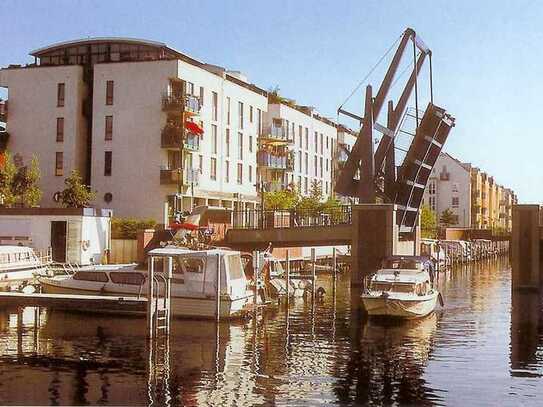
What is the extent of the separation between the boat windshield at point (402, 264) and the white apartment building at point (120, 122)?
20.9m

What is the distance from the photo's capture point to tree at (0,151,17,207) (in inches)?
2244

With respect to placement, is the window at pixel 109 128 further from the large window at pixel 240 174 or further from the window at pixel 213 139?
the large window at pixel 240 174

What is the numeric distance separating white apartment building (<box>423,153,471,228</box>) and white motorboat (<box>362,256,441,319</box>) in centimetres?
10100

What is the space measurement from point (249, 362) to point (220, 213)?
27.3 metres

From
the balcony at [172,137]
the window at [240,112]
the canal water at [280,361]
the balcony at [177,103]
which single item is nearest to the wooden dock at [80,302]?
the canal water at [280,361]

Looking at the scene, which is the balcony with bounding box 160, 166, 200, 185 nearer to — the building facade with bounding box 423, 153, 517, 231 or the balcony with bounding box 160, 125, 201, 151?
the balcony with bounding box 160, 125, 201, 151

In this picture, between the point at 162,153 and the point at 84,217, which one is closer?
the point at 84,217

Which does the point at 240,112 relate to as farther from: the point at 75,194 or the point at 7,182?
the point at 7,182

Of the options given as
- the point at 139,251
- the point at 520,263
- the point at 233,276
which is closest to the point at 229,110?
the point at 139,251

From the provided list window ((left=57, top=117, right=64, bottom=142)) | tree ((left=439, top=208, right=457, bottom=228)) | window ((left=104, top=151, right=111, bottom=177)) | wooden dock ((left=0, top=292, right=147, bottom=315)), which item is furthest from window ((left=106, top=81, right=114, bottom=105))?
tree ((left=439, top=208, right=457, bottom=228))

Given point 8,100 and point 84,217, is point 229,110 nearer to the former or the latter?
point 8,100

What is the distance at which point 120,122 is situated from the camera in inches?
2499

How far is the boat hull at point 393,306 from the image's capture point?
36188 millimetres

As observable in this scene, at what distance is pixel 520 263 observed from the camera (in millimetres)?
51000
